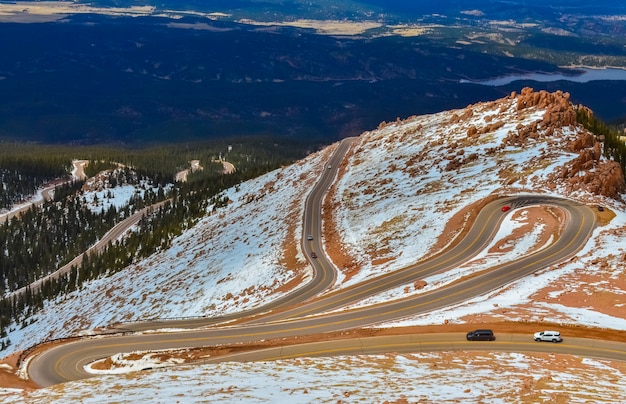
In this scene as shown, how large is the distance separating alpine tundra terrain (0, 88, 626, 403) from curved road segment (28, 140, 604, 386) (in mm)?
314

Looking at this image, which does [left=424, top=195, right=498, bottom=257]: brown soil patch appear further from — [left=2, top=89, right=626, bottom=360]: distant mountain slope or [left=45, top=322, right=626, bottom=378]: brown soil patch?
[left=45, top=322, right=626, bottom=378]: brown soil patch

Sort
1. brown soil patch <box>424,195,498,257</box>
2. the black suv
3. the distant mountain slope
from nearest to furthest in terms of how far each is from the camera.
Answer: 1. the black suv
2. the distant mountain slope
3. brown soil patch <box>424,195,498,257</box>

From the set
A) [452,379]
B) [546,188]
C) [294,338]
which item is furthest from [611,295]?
[546,188]

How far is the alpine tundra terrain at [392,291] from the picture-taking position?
158ft

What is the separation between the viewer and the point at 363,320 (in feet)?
228

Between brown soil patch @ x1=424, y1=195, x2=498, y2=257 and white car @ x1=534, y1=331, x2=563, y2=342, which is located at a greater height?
brown soil patch @ x1=424, y1=195, x2=498, y2=257

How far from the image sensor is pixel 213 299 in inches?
4080

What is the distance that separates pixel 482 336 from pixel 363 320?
50.0 ft

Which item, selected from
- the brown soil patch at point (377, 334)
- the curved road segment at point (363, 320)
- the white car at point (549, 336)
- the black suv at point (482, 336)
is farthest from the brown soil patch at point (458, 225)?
the white car at point (549, 336)

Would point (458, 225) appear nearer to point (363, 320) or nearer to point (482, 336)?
point (363, 320)

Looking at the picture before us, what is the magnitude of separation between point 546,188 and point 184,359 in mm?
77692

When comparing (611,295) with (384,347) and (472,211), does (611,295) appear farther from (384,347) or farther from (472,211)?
(472,211)

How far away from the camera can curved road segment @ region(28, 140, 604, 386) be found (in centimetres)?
5972

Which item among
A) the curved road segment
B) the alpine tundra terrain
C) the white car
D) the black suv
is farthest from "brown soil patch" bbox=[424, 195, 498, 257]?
the white car
